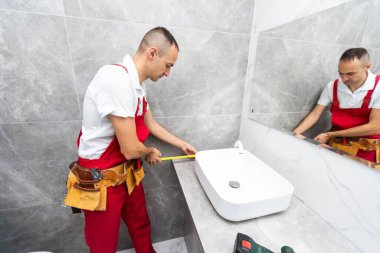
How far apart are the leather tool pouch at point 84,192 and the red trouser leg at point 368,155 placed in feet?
3.63

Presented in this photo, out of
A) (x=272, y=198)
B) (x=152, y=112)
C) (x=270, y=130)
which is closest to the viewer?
(x=272, y=198)

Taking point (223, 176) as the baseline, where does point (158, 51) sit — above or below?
above

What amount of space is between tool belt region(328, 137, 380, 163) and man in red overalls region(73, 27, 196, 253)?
0.81 meters

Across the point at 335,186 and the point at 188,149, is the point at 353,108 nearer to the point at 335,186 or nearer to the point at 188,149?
the point at 335,186

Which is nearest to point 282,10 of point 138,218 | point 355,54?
point 355,54

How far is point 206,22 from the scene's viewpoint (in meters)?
1.17

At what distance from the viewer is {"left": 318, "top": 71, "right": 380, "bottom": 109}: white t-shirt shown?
2.08 feet

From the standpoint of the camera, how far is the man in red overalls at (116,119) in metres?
0.77

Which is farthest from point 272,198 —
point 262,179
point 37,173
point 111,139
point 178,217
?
point 37,173

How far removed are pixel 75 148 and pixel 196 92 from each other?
2.85 ft

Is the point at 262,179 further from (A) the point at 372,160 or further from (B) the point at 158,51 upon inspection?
(B) the point at 158,51

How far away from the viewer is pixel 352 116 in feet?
2.34

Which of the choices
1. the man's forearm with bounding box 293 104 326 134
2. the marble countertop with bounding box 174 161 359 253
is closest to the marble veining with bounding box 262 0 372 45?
the man's forearm with bounding box 293 104 326 134

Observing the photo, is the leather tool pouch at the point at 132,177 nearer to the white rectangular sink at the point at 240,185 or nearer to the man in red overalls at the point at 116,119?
the man in red overalls at the point at 116,119
